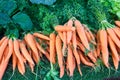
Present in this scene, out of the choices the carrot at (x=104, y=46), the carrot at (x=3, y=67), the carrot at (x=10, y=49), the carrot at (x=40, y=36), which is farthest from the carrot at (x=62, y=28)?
the carrot at (x=3, y=67)

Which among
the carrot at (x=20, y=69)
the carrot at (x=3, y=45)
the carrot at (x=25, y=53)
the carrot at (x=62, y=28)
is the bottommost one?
the carrot at (x=20, y=69)

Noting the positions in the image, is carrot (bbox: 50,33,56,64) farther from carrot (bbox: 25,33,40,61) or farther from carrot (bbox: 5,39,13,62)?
carrot (bbox: 5,39,13,62)

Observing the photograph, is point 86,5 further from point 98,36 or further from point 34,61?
point 34,61

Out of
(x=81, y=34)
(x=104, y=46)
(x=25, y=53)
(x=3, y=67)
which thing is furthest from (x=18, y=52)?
(x=104, y=46)

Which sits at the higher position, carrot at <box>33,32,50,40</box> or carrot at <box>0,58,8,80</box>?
carrot at <box>33,32,50,40</box>

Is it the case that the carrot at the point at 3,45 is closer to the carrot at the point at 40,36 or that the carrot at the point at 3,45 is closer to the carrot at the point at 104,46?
the carrot at the point at 40,36

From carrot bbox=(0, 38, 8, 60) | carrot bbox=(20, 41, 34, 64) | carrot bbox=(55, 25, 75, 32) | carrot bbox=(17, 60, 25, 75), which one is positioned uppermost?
carrot bbox=(55, 25, 75, 32)

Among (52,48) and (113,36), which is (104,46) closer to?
(113,36)

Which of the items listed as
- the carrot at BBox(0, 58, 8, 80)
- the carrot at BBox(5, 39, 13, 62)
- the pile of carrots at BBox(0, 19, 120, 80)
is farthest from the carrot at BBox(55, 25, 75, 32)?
the carrot at BBox(0, 58, 8, 80)

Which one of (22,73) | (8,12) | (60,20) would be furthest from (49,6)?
(22,73)

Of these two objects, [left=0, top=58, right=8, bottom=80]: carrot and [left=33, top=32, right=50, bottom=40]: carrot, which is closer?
[left=0, top=58, right=8, bottom=80]: carrot
